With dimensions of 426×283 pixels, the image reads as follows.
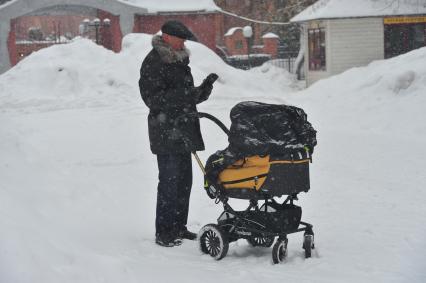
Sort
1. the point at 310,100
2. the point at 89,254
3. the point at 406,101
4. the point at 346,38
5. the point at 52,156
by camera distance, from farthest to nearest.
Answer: the point at 346,38 → the point at 310,100 → the point at 406,101 → the point at 52,156 → the point at 89,254

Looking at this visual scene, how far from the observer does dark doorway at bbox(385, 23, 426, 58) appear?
28.1m

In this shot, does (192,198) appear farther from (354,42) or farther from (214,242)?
(354,42)

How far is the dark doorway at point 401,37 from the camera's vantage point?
92.1ft

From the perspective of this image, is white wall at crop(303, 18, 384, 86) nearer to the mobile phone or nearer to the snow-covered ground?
the snow-covered ground

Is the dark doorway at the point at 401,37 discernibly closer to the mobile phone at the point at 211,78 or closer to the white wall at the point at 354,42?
the white wall at the point at 354,42

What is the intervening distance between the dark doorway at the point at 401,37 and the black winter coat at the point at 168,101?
23.6 meters

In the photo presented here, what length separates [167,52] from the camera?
227 inches

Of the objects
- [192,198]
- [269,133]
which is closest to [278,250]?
[269,133]

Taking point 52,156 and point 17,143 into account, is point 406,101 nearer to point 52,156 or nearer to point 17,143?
point 52,156

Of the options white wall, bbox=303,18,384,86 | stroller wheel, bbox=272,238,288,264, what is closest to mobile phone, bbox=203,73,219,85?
stroller wheel, bbox=272,238,288,264

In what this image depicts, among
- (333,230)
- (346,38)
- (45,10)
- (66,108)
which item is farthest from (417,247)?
(45,10)

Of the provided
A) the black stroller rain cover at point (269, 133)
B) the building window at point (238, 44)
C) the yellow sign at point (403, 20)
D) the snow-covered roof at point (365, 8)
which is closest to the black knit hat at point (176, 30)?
the black stroller rain cover at point (269, 133)

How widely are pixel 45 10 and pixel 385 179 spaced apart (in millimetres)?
27876

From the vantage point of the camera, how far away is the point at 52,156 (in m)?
10.8
